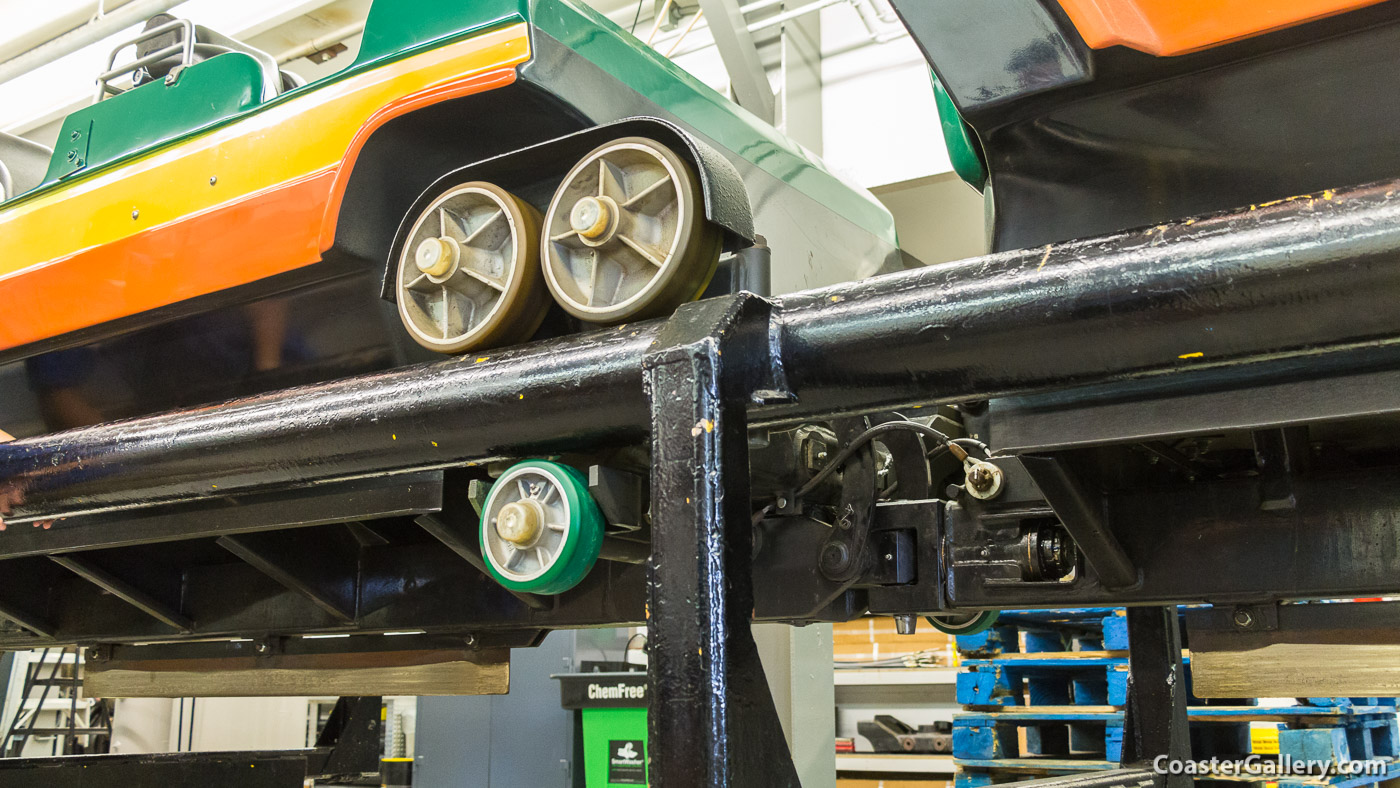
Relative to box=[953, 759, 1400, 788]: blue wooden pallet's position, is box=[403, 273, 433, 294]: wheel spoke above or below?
above

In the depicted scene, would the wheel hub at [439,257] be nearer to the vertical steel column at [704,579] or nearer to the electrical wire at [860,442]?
the vertical steel column at [704,579]

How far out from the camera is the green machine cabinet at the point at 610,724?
5.25m

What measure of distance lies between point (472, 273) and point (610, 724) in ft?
12.9

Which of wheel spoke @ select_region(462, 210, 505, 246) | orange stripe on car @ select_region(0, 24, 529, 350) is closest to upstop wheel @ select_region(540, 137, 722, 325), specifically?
wheel spoke @ select_region(462, 210, 505, 246)

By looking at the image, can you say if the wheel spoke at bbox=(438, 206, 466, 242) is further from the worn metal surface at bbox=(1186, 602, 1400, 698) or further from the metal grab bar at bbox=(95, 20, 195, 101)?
the worn metal surface at bbox=(1186, 602, 1400, 698)

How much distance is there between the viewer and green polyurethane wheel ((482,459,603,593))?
4.52 ft

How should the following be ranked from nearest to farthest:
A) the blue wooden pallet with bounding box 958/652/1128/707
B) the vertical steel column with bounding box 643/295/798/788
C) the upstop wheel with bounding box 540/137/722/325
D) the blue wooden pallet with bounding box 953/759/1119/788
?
the vertical steel column with bounding box 643/295/798/788, the upstop wheel with bounding box 540/137/722/325, the blue wooden pallet with bounding box 953/759/1119/788, the blue wooden pallet with bounding box 958/652/1128/707

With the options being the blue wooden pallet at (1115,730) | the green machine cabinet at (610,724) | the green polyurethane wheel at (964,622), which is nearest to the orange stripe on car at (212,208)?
the green polyurethane wheel at (964,622)

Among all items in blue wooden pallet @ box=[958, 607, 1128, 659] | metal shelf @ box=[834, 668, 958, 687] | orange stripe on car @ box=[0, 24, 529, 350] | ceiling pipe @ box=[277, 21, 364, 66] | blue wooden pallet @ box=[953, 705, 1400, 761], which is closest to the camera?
orange stripe on car @ box=[0, 24, 529, 350]

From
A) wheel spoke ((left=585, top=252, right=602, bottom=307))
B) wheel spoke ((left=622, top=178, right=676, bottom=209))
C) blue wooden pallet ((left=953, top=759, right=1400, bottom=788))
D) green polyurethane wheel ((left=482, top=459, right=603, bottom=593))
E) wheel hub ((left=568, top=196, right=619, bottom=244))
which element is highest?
wheel spoke ((left=622, top=178, right=676, bottom=209))

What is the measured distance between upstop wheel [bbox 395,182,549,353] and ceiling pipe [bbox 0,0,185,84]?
15.0 ft

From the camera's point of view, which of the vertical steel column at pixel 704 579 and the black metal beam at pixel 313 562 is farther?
the black metal beam at pixel 313 562

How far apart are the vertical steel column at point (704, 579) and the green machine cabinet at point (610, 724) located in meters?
4.13

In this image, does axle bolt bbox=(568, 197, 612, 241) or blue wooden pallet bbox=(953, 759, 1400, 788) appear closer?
axle bolt bbox=(568, 197, 612, 241)
